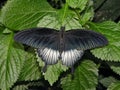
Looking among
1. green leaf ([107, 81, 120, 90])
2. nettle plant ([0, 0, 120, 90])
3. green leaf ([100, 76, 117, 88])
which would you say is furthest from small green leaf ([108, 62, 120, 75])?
green leaf ([100, 76, 117, 88])

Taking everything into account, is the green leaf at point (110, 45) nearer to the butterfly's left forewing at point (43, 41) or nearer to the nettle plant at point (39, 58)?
the nettle plant at point (39, 58)

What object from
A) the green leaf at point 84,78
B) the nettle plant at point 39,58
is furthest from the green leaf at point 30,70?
the green leaf at point 84,78

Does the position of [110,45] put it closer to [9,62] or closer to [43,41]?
[43,41]

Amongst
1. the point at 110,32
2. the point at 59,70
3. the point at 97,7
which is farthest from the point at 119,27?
the point at 97,7

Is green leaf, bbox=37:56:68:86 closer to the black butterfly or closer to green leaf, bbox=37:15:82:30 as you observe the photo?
the black butterfly

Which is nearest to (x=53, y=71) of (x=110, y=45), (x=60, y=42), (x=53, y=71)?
(x=53, y=71)
